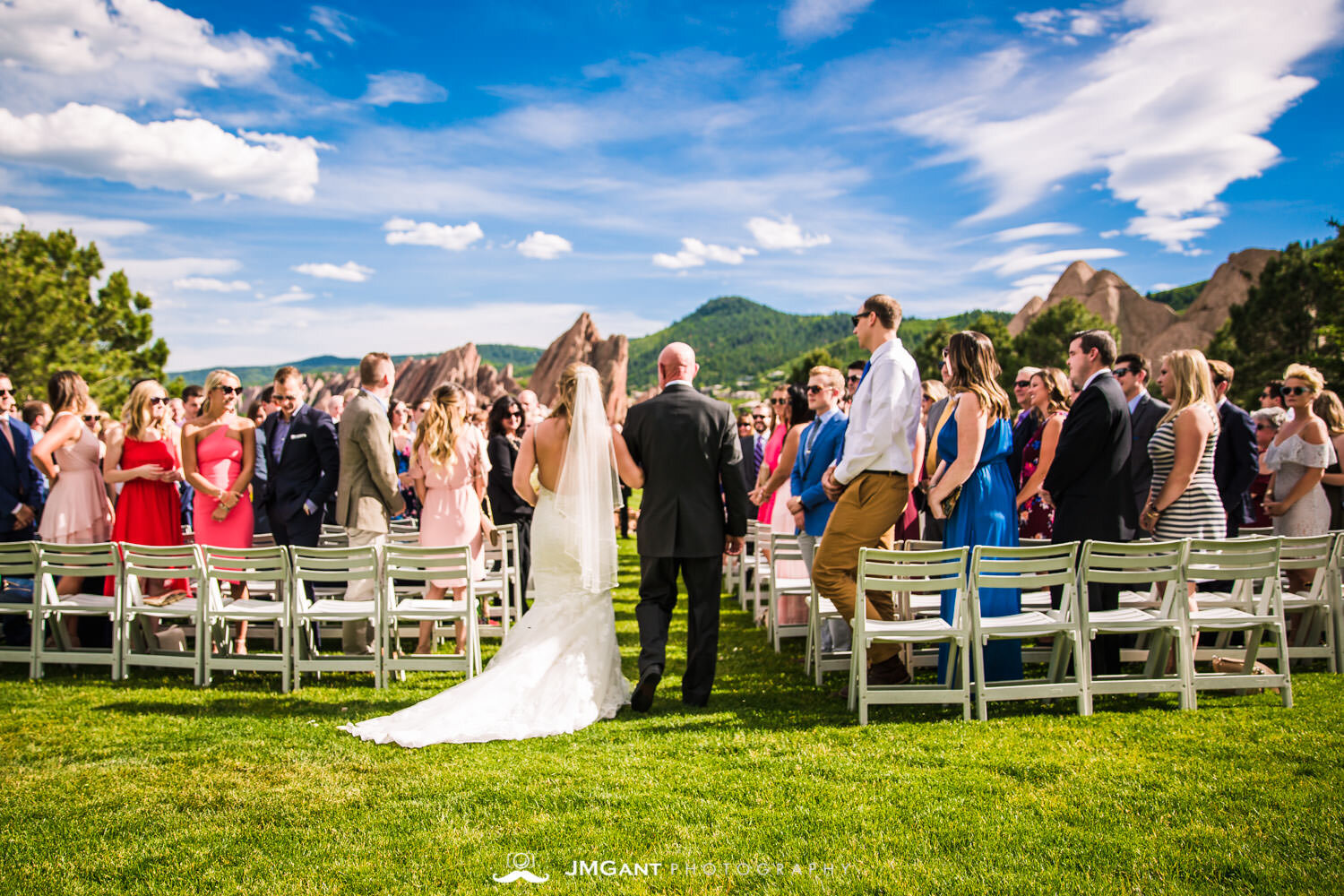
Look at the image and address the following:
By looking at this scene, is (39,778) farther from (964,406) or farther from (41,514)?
(964,406)

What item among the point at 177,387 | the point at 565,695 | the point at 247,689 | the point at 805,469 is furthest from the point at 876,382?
the point at 177,387

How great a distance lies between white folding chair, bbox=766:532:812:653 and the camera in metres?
7.07

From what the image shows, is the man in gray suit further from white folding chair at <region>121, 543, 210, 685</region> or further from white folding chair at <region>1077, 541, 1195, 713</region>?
white folding chair at <region>121, 543, 210, 685</region>

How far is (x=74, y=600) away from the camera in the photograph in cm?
662

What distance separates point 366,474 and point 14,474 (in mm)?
3542

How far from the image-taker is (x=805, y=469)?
274 inches

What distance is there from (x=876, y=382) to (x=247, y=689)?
528 cm

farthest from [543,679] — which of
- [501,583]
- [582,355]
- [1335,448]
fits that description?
[582,355]

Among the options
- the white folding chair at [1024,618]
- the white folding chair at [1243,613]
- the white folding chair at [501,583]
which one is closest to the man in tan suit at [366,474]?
the white folding chair at [501,583]

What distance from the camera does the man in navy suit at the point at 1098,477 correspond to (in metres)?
5.74

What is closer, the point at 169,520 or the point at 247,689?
the point at 247,689

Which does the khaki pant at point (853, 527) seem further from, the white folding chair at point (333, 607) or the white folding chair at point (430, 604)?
the white folding chair at point (333, 607)

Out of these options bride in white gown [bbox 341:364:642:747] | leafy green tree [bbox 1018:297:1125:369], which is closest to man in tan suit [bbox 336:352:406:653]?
bride in white gown [bbox 341:364:642:747]

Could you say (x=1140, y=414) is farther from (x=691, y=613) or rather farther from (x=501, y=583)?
(x=501, y=583)
